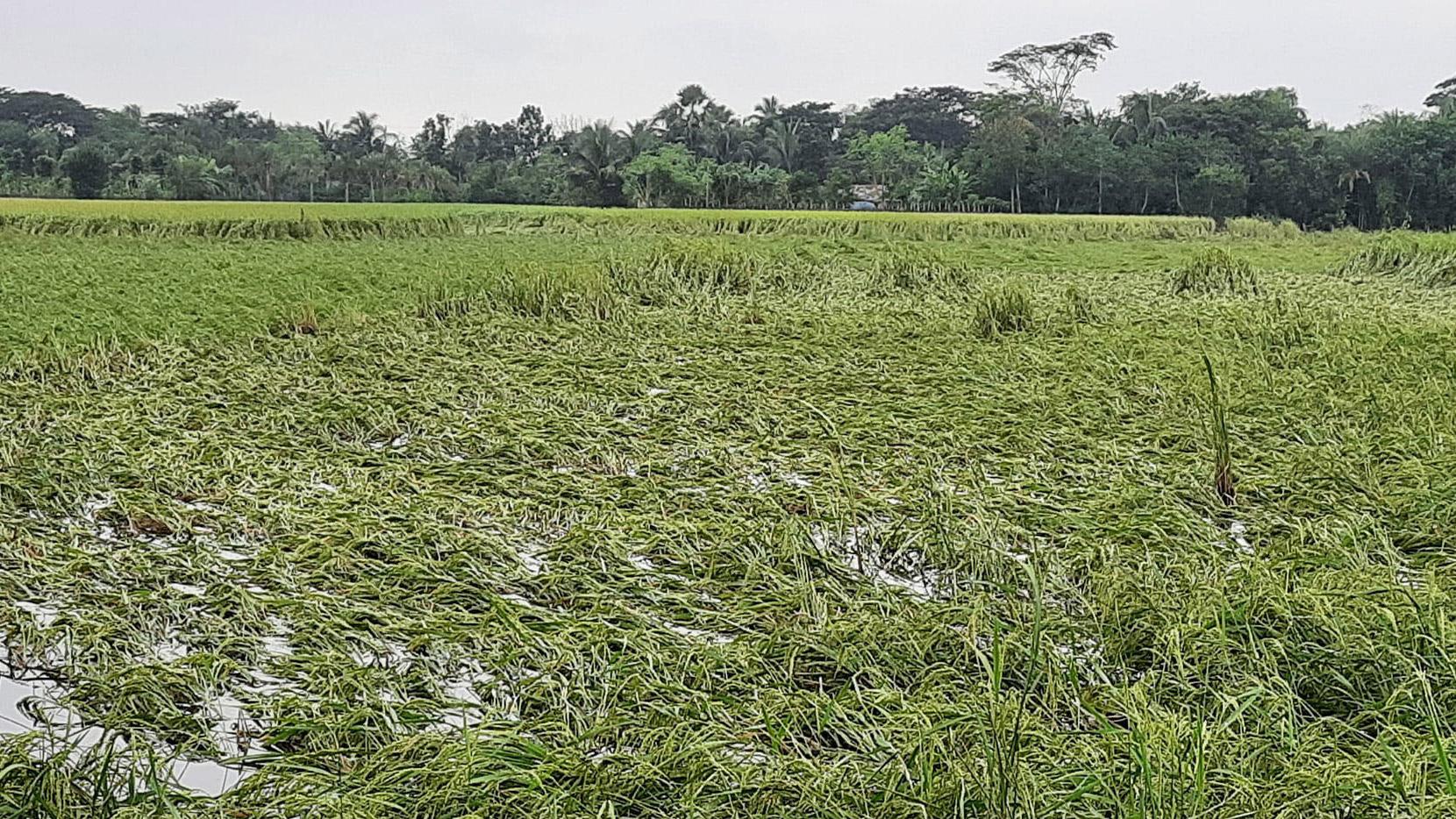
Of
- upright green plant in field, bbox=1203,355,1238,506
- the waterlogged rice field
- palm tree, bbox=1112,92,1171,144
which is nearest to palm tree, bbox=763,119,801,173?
palm tree, bbox=1112,92,1171,144

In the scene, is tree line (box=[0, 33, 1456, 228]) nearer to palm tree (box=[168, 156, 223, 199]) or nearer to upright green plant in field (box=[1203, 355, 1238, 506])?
palm tree (box=[168, 156, 223, 199])

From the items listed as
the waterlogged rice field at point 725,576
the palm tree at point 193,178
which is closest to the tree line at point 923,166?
the palm tree at point 193,178

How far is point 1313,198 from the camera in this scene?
2975 cm

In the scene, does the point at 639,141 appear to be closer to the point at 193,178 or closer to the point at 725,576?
the point at 193,178

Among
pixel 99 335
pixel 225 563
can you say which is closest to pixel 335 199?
pixel 99 335

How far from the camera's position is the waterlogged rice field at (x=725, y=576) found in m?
1.70

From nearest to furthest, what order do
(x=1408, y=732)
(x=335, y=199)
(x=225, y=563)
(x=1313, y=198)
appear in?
1. (x=1408, y=732)
2. (x=225, y=563)
3. (x=1313, y=198)
4. (x=335, y=199)

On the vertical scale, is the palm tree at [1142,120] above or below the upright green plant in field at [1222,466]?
above

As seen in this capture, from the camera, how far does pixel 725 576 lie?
263 centimetres

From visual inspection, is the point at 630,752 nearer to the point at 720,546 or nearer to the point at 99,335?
the point at 720,546

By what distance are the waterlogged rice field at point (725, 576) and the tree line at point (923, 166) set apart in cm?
2616

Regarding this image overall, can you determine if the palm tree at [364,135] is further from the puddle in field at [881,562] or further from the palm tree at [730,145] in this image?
the puddle in field at [881,562]

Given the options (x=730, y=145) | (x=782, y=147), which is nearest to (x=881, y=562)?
(x=782, y=147)

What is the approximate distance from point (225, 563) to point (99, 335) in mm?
3551
